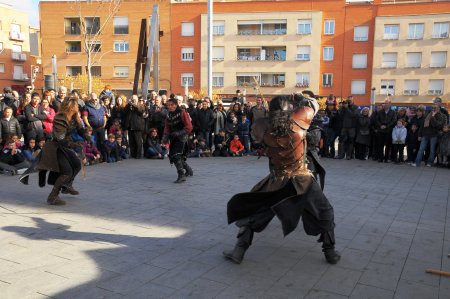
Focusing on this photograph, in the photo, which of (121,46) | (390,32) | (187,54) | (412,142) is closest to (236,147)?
(412,142)

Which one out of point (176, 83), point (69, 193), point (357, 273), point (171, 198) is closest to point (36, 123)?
point (69, 193)

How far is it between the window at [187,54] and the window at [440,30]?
25555mm

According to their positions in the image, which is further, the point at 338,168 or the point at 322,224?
the point at 338,168

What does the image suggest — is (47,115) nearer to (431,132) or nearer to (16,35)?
(431,132)

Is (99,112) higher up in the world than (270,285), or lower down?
higher up

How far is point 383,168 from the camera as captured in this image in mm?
11406

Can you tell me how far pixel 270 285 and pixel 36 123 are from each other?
8.42 metres

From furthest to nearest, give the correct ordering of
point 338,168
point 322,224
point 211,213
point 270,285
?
point 338,168 → point 211,213 → point 322,224 → point 270,285

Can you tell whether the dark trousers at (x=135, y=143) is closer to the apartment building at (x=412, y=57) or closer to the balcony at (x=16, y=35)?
the apartment building at (x=412, y=57)

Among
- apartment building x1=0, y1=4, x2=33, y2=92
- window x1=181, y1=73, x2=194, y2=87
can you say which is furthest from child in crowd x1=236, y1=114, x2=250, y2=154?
apartment building x1=0, y1=4, x2=33, y2=92

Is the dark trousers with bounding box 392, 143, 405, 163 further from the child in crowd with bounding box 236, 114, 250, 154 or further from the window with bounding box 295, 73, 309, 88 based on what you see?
the window with bounding box 295, 73, 309, 88

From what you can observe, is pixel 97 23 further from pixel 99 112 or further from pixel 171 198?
pixel 171 198

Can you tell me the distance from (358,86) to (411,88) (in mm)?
5280

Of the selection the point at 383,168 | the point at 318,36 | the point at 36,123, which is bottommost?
the point at 383,168
